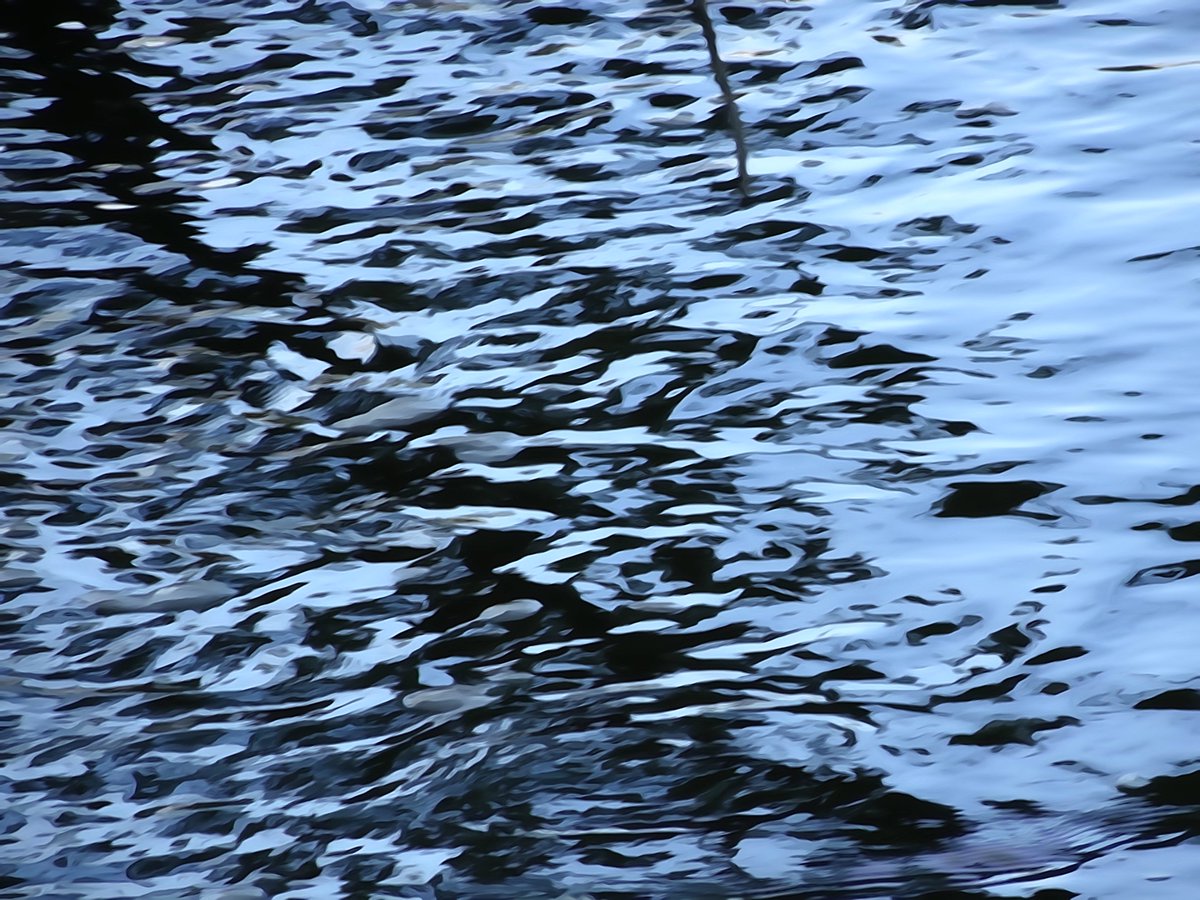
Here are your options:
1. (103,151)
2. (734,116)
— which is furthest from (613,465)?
(103,151)

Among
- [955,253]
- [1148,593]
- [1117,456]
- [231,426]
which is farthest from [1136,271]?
[231,426]

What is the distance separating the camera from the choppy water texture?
1657mm

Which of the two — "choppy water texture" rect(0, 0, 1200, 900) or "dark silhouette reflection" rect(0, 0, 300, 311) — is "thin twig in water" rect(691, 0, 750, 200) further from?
"dark silhouette reflection" rect(0, 0, 300, 311)

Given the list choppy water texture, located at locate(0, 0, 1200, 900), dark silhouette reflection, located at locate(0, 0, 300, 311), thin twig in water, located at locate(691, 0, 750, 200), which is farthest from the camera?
dark silhouette reflection, located at locate(0, 0, 300, 311)

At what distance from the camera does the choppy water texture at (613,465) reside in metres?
1.66

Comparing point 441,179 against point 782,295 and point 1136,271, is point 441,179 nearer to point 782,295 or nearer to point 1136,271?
point 782,295

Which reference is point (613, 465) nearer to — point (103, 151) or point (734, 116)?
point (734, 116)

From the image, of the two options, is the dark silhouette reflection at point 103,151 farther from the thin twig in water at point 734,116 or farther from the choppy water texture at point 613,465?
the thin twig in water at point 734,116

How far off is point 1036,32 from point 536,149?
3.94 feet

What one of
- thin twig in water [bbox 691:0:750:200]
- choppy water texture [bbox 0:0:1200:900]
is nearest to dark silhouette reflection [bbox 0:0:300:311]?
choppy water texture [bbox 0:0:1200:900]

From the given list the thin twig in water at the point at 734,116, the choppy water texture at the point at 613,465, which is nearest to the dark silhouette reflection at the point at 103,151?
the choppy water texture at the point at 613,465

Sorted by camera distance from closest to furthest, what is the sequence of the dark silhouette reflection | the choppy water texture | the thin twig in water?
the choppy water texture → the thin twig in water → the dark silhouette reflection

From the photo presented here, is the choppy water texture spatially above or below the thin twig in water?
below

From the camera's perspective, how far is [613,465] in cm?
225
